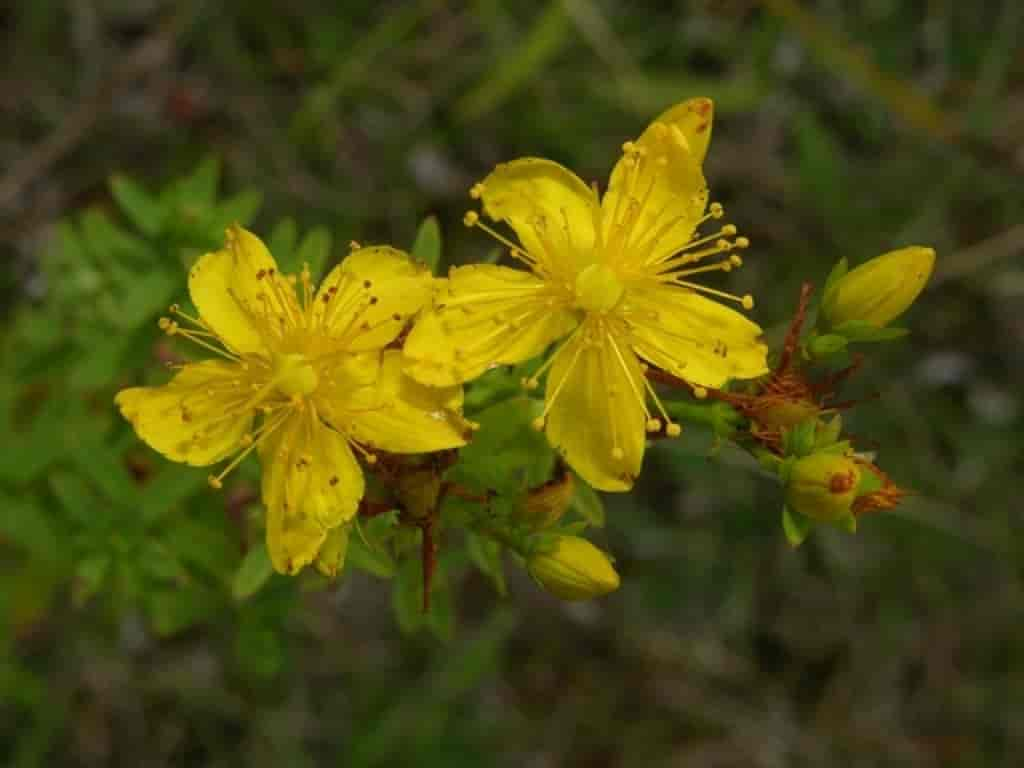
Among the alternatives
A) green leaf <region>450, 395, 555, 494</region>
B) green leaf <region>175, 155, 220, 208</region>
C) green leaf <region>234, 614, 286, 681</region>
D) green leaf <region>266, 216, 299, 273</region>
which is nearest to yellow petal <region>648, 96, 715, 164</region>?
green leaf <region>450, 395, 555, 494</region>

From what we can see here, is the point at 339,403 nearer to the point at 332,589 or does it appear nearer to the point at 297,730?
the point at 332,589

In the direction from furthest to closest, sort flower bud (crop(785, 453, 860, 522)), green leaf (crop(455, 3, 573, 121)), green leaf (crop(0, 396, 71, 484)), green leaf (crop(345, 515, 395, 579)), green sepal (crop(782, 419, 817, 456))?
green leaf (crop(455, 3, 573, 121)), green leaf (crop(0, 396, 71, 484)), green leaf (crop(345, 515, 395, 579)), green sepal (crop(782, 419, 817, 456)), flower bud (crop(785, 453, 860, 522))

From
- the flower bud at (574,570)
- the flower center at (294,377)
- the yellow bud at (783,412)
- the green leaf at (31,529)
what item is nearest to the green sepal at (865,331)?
the yellow bud at (783,412)

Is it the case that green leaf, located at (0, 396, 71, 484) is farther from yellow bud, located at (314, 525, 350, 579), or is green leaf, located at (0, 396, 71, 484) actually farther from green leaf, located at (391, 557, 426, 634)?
yellow bud, located at (314, 525, 350, 579)

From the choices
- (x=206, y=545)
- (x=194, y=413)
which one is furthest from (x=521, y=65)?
(x=194, y=413)

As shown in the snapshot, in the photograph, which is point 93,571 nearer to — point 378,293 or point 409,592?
point 409,592
